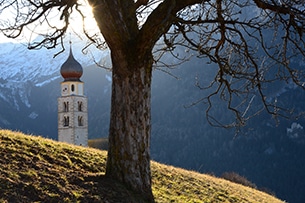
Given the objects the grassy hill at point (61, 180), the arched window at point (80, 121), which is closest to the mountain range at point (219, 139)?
the arched window at point (80, 121)

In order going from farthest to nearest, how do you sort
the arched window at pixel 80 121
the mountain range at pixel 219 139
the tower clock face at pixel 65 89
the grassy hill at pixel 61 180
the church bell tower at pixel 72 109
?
the mountain range at pixel 219 139, the arched window at pixel 80 121, the tower clock face at pixel 65 89, the church bell tower at pixel 72 109, the grassy hill at pixel 61 180

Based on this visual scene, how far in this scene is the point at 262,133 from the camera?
486ft

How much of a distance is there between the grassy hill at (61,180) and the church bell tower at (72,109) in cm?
5895

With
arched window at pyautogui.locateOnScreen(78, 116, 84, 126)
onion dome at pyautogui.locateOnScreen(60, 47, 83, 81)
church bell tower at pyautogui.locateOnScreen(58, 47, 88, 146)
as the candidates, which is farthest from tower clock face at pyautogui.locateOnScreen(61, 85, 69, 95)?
arched window at pyautogui.locateOnScreen(78, 116, 84, 126)

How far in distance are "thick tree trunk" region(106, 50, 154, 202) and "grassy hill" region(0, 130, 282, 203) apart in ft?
0.90

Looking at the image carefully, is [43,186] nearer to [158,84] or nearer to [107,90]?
[158,84]

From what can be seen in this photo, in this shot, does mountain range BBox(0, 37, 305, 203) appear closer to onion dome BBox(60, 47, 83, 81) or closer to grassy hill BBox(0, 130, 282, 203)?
onion dome BBox(60, 47, 83, 81)

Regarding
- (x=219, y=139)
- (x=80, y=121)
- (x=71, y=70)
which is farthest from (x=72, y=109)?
(x=219, y=139)

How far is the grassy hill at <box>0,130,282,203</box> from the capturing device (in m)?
6.94

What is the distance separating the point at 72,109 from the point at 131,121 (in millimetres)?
66175

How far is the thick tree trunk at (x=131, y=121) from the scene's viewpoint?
774 cm

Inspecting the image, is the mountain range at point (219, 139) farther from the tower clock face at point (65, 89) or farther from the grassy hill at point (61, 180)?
the grassy hill at point (61, 180)

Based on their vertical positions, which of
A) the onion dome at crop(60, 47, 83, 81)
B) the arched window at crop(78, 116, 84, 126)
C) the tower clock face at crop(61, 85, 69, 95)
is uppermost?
the onion dome at crop(60, 47, 83, 81)

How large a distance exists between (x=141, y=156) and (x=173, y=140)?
6083 inches
